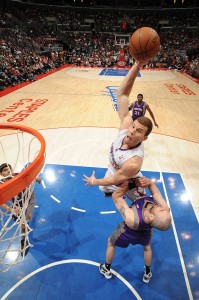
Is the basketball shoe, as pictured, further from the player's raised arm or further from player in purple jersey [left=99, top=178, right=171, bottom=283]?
the player's raised arm

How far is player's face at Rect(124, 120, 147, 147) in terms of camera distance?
2.45 m

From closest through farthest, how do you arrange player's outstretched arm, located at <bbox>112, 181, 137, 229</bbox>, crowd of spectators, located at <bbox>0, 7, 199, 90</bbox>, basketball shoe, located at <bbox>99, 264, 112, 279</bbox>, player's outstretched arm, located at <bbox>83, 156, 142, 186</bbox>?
player's outstretched arm, located at <bbox>112, 181, 137, 229</bbox> → player's outstretched arm, located at <bbox>83, 156, 142, 186</bbox> → basketball shoe, located at <bbox>99, 264, 112, 279</bbox> → crowd of spectators, located at <bbox>0, 7, 199, 90</bbox>

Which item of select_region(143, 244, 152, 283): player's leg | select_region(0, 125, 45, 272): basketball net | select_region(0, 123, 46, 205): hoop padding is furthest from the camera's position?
select_region(143, 244, 152, 283): player's leg

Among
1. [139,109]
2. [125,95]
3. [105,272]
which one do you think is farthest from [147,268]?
[139,109]

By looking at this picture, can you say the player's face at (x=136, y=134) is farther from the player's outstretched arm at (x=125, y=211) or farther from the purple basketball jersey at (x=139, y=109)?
the purple basketball jersey at (x=139, y=109)

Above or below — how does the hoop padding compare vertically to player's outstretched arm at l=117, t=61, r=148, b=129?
below

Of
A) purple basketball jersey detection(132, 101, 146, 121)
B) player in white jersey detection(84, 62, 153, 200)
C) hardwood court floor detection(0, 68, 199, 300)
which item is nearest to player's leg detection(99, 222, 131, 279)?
hardwood court floor detection(0, 68, 199, 300)

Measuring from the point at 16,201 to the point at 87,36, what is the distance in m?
37.0

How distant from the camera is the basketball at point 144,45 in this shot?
3205 millimetres

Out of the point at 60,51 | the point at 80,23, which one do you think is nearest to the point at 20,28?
the point at 60,51

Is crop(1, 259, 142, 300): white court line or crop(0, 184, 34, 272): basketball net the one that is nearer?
crop(0, 184, 34, 272): basketball net

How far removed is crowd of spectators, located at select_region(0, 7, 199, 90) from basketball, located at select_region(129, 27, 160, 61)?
58.3 ft

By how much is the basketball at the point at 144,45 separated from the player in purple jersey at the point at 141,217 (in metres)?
1.85

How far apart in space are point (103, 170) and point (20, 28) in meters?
30.0
